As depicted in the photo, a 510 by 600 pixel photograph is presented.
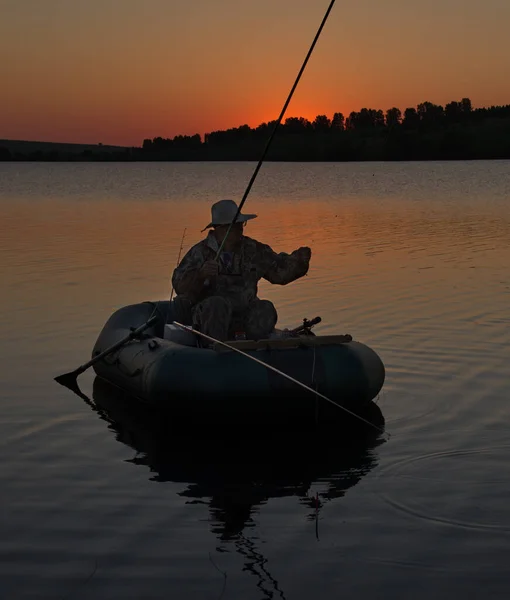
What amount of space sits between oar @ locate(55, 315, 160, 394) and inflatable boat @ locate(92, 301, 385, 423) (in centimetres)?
79

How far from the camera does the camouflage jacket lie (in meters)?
9.15

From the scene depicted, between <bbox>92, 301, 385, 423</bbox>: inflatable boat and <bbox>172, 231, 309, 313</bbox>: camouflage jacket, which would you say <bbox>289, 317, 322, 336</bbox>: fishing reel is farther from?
<bbox>92, 301, 385, 423</bbox>: inflatable boat

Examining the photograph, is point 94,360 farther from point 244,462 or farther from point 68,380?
point 244,462

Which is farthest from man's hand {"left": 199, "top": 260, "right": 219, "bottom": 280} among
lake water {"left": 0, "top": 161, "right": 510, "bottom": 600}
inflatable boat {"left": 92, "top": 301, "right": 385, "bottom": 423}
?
lake water {"left": 0, "top": 161, "right": 510, "bottom": 600}

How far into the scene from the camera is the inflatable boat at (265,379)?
8.12 metres

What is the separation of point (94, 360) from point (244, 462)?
8.76 feet

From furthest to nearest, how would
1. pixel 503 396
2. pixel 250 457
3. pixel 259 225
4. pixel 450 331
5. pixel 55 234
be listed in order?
pixel 259 225 < pixel 55 234 < pixel 450 331 < pixel 503 396 < pixel 250 457

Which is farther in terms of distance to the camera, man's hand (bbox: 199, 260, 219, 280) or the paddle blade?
the paddle blade

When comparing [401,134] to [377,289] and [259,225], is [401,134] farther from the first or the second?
[377,289]

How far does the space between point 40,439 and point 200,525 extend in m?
2.28

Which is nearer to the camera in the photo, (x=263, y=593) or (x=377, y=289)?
(x=263, y=593)

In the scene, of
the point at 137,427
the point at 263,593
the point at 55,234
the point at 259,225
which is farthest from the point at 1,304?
the point at 259,225

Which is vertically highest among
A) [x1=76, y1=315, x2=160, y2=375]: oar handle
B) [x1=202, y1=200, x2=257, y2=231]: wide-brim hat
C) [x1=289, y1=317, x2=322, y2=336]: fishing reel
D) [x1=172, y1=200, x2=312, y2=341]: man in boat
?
[x1=202, y1=200, x2=257, y2=231]: wide-brim hat

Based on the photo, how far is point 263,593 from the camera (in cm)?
532
